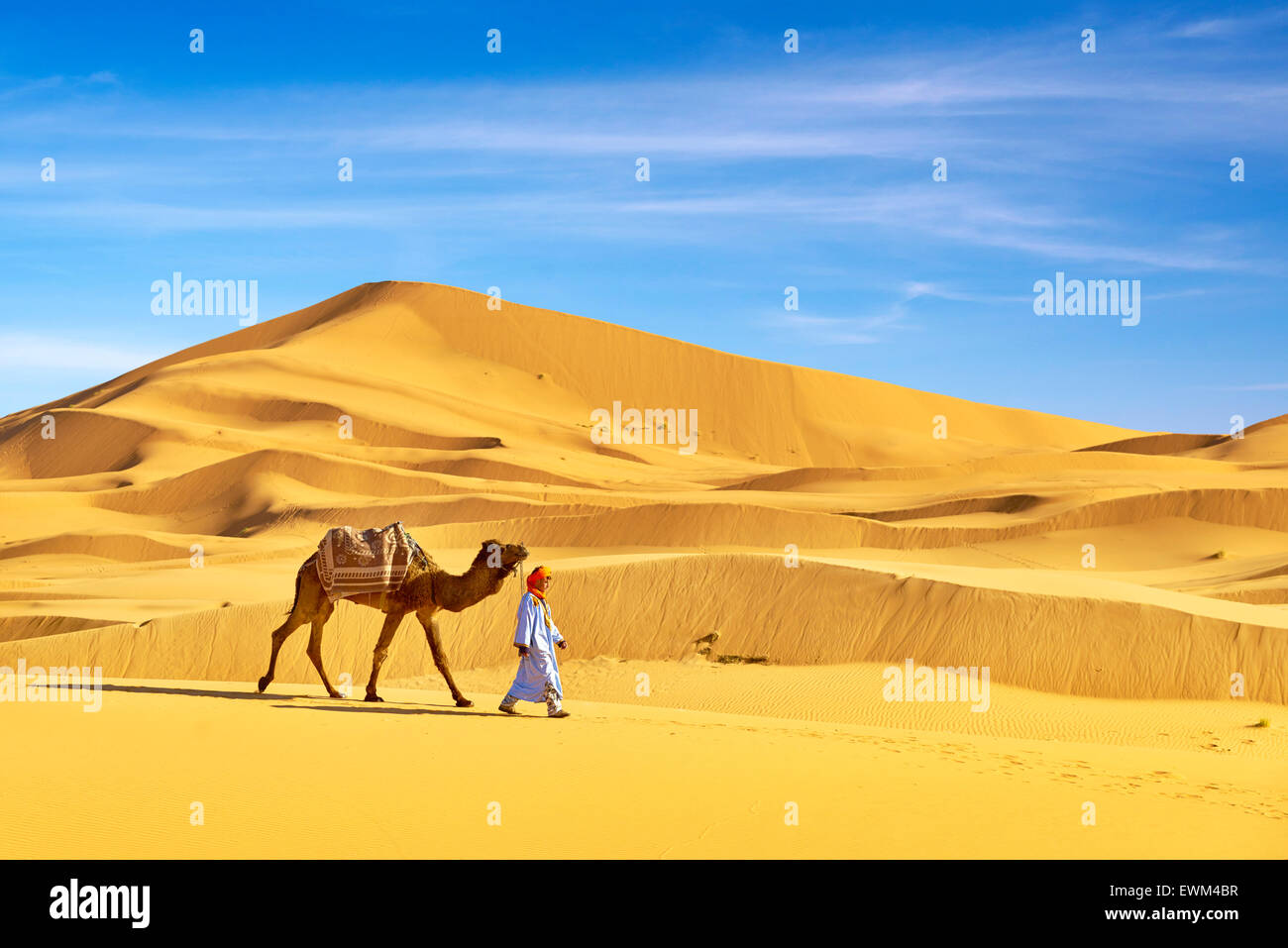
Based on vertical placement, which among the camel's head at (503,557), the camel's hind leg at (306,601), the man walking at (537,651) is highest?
the camel's head at (503,557)

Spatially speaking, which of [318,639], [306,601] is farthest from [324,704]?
[306,601]

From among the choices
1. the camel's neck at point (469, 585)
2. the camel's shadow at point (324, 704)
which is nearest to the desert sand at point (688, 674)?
the camel's shadow at point (324, 704)

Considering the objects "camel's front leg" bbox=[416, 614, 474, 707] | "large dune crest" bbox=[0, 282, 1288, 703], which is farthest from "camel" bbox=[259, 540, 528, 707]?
"large dune crest" bbox=[0, 282, 1288, 703]

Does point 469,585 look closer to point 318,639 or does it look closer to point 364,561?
point 364,561

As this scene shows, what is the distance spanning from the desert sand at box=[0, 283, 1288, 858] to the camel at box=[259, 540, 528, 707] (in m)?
0.62

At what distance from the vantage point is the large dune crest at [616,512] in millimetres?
20906

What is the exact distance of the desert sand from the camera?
9016 millimetres

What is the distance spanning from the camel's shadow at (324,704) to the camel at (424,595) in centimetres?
20

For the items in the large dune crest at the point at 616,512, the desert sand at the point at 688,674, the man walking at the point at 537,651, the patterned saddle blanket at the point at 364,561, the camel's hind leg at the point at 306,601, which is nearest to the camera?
the desert sand at the point at 688,674

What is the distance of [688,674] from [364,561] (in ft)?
25.2

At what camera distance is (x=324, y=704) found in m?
14.1

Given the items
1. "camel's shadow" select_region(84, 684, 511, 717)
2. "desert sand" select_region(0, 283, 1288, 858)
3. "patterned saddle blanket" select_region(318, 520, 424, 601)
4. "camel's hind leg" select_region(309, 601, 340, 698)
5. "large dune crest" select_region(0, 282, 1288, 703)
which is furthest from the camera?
"large dune crest" select_region(0, 282, 1288, 703)

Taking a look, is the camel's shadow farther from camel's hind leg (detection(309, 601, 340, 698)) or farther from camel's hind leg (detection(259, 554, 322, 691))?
camel's hind leg (detection(259, 554, 322, 691))

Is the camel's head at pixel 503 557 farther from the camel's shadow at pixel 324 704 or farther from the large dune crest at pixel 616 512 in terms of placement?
the large dune crest at pixel 616 512
